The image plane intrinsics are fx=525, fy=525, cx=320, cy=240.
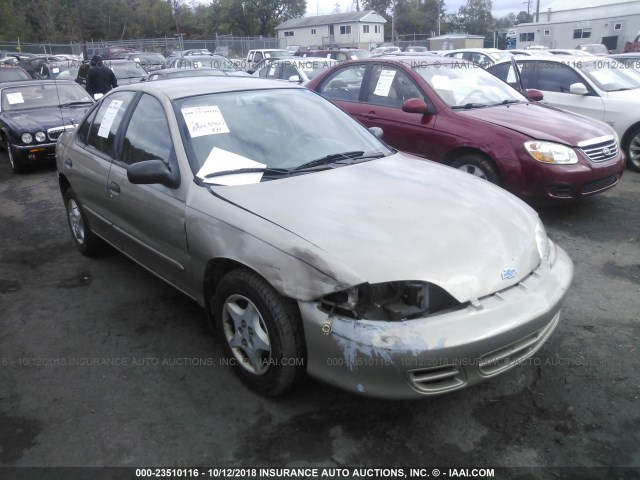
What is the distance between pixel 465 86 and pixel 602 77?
3262mm

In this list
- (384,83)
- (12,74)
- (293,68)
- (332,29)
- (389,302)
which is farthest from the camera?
(332,29)

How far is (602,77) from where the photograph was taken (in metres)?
7.91

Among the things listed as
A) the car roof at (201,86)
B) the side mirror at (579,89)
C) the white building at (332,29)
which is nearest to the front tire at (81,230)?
the car roof at (201,86)

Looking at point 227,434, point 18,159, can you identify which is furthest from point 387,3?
point 227,434

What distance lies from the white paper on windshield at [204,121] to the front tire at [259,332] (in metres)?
1.03

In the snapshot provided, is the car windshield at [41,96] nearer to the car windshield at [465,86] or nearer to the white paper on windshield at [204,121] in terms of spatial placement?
the car windshield at [465,86]

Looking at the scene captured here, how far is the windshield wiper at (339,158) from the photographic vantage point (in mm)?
3334

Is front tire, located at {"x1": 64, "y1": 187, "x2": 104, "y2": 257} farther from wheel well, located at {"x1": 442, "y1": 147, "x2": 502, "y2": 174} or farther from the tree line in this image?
the tree line

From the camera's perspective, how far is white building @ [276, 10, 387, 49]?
2457 inches

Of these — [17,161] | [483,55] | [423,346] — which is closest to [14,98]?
[17,161]

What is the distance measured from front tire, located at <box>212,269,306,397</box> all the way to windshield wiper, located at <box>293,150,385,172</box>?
91 cm

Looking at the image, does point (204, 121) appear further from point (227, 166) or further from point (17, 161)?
point (17, 161)

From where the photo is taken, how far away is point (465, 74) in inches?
245

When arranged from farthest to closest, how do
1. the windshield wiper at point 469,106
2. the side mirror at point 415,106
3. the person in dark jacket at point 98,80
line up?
the person in dark jacket at point 98,80
the windshield wiper at point 469,106
the side mirror at point 415,106
